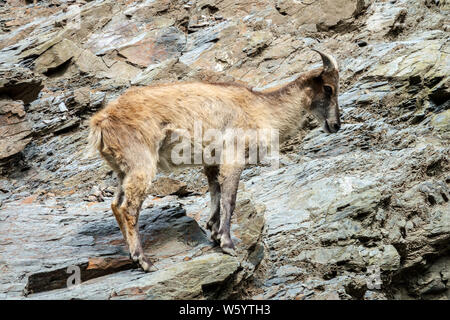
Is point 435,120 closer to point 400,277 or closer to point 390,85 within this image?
point 390,85

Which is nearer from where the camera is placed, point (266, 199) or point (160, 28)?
point (266, 199)

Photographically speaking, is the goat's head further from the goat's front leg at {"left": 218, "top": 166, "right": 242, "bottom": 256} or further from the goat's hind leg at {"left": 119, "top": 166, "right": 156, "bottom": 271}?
the goat's hind leg at {"left": 119, "top": 166, "right": 156, "bottom": 271}

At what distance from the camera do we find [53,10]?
729 inches

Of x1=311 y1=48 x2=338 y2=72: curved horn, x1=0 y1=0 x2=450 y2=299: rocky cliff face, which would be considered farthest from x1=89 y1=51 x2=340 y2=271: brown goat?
x1=0 y1=0 x2=450 y2=299: rocky cliff face

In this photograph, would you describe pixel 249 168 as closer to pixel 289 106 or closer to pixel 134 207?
pixel 289 106

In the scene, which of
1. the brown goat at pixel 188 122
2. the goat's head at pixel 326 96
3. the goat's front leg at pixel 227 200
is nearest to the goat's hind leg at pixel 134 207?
the brown goat at pixel 188 122

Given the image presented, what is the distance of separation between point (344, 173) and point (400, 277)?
2.19m

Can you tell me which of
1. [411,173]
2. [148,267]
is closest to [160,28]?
[411,173]

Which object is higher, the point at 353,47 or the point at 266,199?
the point at 353,47

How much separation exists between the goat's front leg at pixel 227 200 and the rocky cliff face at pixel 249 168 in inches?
12.4

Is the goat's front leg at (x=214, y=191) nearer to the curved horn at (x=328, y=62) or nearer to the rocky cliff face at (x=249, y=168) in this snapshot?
the rocky cliff face at (x=249, y=168)

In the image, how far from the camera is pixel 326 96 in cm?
880

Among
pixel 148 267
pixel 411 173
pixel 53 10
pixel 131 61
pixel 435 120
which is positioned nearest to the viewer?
pixel 148 267

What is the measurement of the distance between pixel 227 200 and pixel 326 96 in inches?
112
